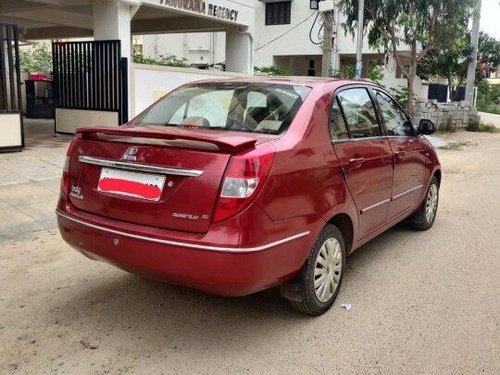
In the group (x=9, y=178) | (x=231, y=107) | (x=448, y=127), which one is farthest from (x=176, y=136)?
(x=448, y=127)

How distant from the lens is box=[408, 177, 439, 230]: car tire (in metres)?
5.98

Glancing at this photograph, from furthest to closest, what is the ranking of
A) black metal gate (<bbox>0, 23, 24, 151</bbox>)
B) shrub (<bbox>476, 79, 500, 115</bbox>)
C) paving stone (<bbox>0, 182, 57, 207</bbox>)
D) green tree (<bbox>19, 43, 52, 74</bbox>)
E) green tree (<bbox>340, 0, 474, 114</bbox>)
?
shrub (<bbox>476, 79, 500, 115</bbox>) → green tree (<bbox>19, 43, 52, 74</bbox>) → green tree (<bbox>340, 0, 474, 114</bbox>) → black metal gate (<bbox>0, 23, 24, 151</bbox>) → paving stone (<bbox>0, 182, 57, 207</bbox>)

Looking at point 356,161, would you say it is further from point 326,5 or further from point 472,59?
point 472,59

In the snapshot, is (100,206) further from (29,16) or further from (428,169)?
(29,16)

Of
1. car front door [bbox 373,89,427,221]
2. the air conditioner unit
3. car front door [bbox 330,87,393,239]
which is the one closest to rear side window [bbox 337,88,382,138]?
car front door [bbox 330,87,393,239]

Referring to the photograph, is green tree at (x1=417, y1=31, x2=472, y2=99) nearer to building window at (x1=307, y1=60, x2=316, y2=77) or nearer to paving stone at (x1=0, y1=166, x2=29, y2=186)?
building window at (x1=307, y1=60, x2=316, y2=77)

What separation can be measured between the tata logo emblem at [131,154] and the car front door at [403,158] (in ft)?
8.06

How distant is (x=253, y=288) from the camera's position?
10.5ft

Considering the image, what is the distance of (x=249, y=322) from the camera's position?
372 centimetres

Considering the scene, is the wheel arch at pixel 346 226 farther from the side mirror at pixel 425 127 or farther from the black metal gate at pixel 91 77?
the black metal gate at pixel 91 77

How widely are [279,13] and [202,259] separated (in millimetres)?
30743

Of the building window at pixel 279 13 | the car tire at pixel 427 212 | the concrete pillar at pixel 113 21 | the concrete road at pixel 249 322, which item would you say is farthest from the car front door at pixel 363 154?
the building window at pixel 279 13

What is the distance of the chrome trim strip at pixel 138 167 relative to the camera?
3131 millimetres

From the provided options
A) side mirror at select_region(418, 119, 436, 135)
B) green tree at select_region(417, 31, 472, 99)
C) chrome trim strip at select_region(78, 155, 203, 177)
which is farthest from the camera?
green tree at select_region(417, 31, 472, 99)
